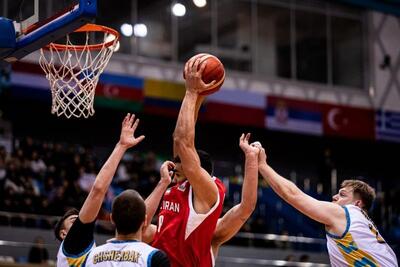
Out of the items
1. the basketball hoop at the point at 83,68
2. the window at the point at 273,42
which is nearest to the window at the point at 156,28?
the window at the point at 273,42

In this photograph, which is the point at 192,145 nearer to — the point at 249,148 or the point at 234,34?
the point at 249,148

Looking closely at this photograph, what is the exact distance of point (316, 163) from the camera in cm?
2458

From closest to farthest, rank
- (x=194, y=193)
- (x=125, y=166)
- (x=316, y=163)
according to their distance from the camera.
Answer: (x=194, y=193) → (x=125, y=166) → (x=316, y=163)

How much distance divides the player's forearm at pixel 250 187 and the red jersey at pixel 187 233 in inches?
7.7

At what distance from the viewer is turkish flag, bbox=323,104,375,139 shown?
2312cm

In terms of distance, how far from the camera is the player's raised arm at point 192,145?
17.6 feet

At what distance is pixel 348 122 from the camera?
76.4ft

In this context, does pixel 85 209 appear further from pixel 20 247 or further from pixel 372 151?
pixel 372 151

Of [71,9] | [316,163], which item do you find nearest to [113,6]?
[316,163]

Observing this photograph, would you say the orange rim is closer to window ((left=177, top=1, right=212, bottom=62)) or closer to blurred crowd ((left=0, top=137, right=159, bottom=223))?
blurred crowd ((left=0, top=137, right=159, bottom=223))

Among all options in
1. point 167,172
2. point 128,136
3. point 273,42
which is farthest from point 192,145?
point 273,42

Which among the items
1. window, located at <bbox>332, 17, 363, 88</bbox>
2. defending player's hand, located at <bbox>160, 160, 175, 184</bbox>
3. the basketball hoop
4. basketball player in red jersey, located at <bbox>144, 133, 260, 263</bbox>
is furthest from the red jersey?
window, located at <bbox>332, 17, 363, 88</bbox>

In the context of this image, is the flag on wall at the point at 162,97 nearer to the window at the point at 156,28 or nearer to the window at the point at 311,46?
the window at the point at 156,28

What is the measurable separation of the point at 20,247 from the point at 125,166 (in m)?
4.87
